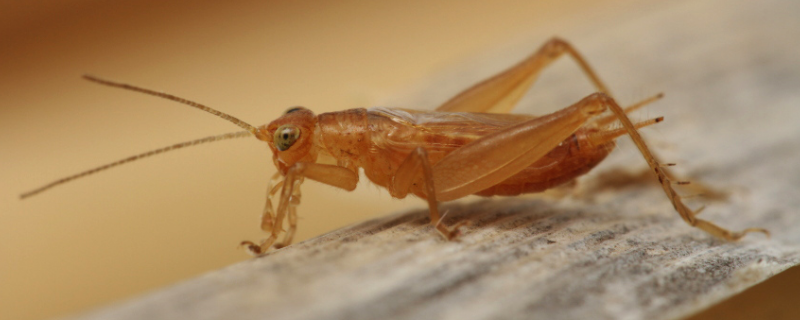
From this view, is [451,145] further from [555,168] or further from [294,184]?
[294,184]

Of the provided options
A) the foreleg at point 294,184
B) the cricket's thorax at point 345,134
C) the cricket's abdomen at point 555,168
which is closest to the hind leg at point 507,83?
the cricket's thorax at point 345,134

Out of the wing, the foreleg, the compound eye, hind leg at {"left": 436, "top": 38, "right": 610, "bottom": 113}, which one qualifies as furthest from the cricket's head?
hind leg at {"left": 436, "top": 38, "right": 610, "bottom": 113}

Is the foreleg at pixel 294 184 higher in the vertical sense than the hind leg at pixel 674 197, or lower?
higher

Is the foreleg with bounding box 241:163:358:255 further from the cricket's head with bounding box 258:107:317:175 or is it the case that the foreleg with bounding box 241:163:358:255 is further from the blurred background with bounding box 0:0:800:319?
the blurred background with bounding box 0:0:800:319

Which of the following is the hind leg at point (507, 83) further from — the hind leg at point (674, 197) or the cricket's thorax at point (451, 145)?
the hind leg at point (674, 197)

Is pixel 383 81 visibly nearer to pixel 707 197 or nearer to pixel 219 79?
pixel 219 79

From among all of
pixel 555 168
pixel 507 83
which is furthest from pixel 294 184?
pixel 507 83
